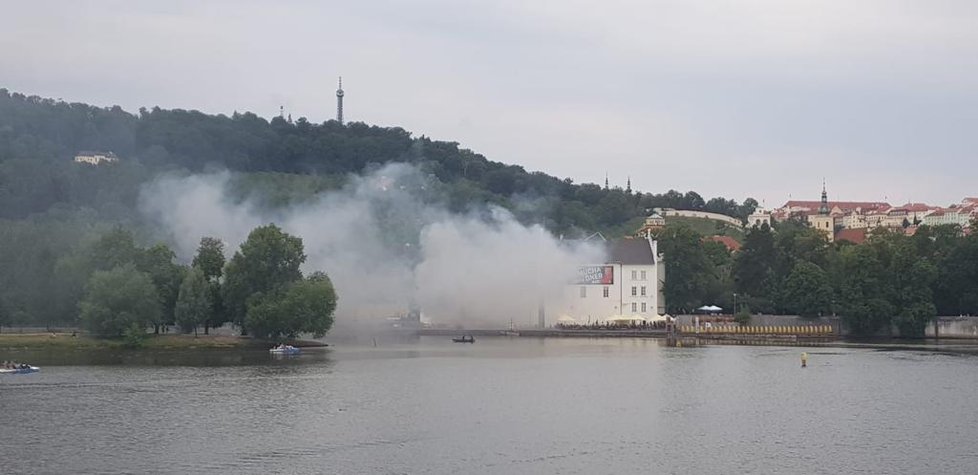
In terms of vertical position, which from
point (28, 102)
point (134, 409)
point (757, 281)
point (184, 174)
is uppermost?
point (28, 102)

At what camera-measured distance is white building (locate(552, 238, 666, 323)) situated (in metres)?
116

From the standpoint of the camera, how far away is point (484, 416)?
48031 millimetres

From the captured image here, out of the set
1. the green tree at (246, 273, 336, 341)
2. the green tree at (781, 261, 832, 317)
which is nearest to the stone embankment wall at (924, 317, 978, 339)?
the green tree at (781, 261, 832, 317)

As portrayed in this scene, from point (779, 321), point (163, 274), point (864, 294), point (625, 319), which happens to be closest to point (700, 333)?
point (625, 319)

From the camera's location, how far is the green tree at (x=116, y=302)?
79.6 m

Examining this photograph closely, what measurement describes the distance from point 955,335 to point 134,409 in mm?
85475

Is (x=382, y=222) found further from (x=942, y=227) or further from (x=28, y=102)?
(x=28, y=102)

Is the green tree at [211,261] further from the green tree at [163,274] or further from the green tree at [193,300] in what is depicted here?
the green tree at [193,300]

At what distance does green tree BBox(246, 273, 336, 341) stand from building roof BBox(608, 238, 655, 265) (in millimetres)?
41811

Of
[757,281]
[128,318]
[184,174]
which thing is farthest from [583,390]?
[184,174]

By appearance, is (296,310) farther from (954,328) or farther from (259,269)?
(954,328)

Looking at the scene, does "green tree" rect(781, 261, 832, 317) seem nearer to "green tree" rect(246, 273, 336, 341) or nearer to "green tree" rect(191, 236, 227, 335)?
"green tree" rect(246, 273, 336, 341)

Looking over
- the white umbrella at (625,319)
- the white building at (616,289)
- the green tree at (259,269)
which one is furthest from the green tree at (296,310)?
the white umbrella at (625,319)

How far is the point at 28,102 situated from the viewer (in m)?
182
